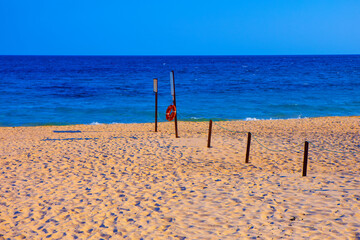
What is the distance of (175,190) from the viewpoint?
701 centimetres

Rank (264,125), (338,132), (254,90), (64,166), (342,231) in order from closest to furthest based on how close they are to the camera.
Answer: (342,231) → (64,166) → (338,132) → (264,125) → (254,90)

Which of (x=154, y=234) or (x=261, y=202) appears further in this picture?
(x=261, y=202)

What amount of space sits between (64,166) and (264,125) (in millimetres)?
10922

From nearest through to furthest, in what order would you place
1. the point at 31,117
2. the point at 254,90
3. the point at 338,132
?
the point at 338,132 → the point at 31,117 → the point at 254,90

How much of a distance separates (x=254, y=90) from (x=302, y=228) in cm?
3176

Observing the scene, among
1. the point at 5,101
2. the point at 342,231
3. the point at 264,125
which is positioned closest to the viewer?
the point at 342,231

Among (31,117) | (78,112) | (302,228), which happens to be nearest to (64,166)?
(302,228)

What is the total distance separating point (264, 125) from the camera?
55.1 ft

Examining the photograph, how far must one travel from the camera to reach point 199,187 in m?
7.19

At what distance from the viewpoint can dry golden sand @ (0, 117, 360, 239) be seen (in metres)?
5.26

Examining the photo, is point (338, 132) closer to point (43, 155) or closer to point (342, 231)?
point (342, 231)

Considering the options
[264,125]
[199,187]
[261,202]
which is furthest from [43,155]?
[264,125]

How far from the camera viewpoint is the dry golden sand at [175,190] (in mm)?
5258

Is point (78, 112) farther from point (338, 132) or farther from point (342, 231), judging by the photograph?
point (342, 231)
